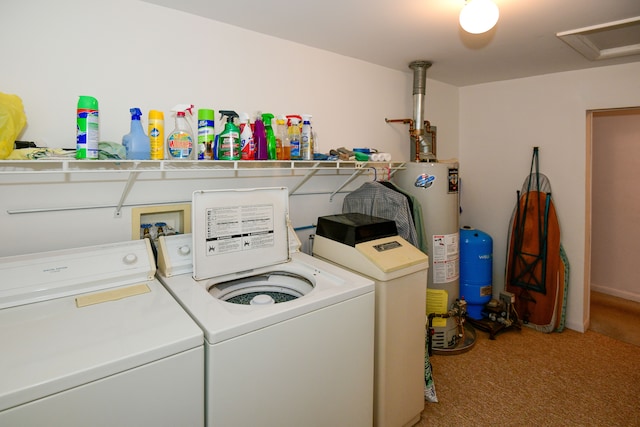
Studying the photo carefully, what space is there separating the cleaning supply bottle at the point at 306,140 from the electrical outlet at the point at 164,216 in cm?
70

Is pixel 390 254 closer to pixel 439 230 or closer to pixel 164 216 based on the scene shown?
pixel 439 230

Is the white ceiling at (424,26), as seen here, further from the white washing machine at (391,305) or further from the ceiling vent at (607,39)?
the white washing machine at (391,305)

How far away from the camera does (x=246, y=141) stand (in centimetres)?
175

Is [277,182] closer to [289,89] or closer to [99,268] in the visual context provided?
[289,89]

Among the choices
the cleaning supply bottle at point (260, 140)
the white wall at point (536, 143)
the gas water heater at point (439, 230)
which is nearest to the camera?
the cleaning supply bottle at point (260, 140)

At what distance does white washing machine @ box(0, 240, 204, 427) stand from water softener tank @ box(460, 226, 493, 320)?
248 cm

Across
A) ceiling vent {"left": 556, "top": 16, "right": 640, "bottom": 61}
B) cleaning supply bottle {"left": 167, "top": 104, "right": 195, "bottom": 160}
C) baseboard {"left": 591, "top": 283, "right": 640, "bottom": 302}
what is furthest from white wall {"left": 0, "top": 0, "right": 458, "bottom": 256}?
baseboard {"left": 591, "top": 283, "right": 640, "bottom": 302}

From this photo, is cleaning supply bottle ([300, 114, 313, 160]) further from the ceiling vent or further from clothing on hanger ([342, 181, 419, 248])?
the ceiling vent

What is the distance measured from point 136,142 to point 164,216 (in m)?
0.47

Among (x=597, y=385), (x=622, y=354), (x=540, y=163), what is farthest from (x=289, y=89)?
(x=622, y=354)

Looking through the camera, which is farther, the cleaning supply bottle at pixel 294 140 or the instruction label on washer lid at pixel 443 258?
the instruction label on washer lid at pixel 443 258

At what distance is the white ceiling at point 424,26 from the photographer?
1730 millimetres

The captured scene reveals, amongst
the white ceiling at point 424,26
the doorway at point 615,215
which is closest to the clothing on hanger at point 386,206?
the white ceiling at point 424,26

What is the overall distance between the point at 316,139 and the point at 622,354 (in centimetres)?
282
